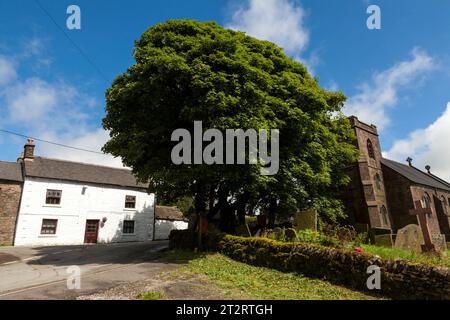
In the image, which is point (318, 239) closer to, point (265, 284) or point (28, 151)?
point (265, 284)

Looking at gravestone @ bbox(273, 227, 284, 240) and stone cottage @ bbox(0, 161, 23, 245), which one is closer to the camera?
gravestone @ bbox(273, 227, 284, 240)

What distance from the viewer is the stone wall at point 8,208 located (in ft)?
81.8

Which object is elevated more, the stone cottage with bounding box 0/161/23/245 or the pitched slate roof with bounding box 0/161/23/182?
the pitched slate roof with bounding box 0/161/23/182

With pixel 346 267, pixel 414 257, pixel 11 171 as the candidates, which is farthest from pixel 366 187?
pixel 11 171

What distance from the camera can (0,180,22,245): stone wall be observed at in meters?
24.9

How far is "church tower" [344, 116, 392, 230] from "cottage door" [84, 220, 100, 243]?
26.4 meters

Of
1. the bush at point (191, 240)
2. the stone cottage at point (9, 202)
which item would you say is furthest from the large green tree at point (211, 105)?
the stone cottage at point (9, 202)

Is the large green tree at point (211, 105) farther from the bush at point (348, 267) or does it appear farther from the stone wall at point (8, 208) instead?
the stone wall at point (8, 208)

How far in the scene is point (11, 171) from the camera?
1075 inches

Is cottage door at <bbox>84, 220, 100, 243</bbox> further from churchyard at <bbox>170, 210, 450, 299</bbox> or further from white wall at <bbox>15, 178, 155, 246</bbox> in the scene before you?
churchyard at <bbox>170, 210, 450, 299</bbox>

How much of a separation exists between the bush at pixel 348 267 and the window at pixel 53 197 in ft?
74.2

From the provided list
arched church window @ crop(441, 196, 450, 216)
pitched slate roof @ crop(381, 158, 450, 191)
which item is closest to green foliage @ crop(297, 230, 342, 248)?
pitched slate roof @ crop(381, 158, 450, 191)

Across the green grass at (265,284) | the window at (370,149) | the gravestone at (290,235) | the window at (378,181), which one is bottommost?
the green grass at (265,284)
